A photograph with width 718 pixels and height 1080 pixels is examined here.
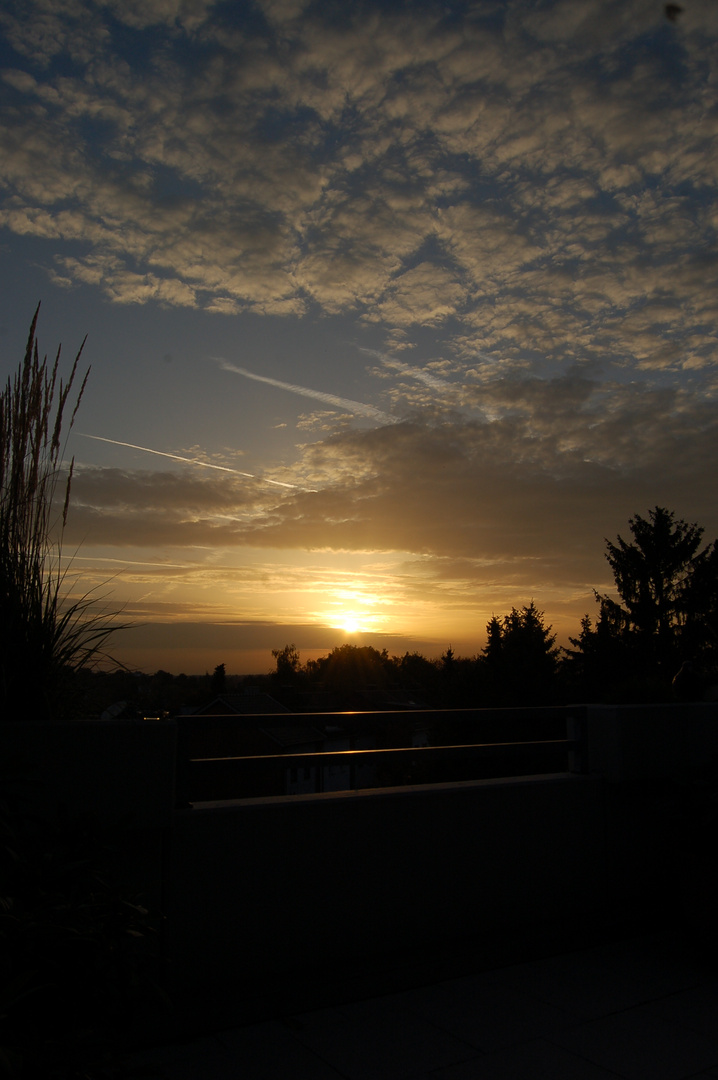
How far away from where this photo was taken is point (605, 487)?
1566 cm

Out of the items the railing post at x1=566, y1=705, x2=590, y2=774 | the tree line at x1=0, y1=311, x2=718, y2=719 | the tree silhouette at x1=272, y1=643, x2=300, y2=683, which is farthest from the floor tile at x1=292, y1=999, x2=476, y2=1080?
the tree silhouette at x1=272, y1=643, x2=300, y2=683

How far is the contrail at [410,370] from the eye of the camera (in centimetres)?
769

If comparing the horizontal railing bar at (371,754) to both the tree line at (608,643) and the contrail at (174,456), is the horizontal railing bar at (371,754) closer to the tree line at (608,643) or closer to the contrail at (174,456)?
the contrail at (174,456)

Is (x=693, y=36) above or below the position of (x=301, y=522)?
above

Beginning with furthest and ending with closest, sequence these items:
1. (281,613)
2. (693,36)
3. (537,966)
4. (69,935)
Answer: (281,613), (693,36), (537,966), (69,935)

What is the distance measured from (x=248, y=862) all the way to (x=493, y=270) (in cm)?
550

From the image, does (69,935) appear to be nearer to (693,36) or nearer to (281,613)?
(693,36)

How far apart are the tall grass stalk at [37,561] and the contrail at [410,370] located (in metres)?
5.26

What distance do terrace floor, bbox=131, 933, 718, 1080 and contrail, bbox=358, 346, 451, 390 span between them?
6.34 m

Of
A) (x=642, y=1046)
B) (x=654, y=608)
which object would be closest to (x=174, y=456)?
(x=642, y=1046)

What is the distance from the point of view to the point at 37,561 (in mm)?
2316

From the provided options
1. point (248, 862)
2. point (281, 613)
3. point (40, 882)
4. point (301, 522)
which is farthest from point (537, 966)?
point (301, 522)

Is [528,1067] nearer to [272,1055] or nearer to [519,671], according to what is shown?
[272,1055]

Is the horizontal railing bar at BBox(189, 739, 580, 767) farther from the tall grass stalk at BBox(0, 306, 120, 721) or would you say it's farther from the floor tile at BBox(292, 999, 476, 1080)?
the floor tile at BBox(292, 999, 476, 1080)
